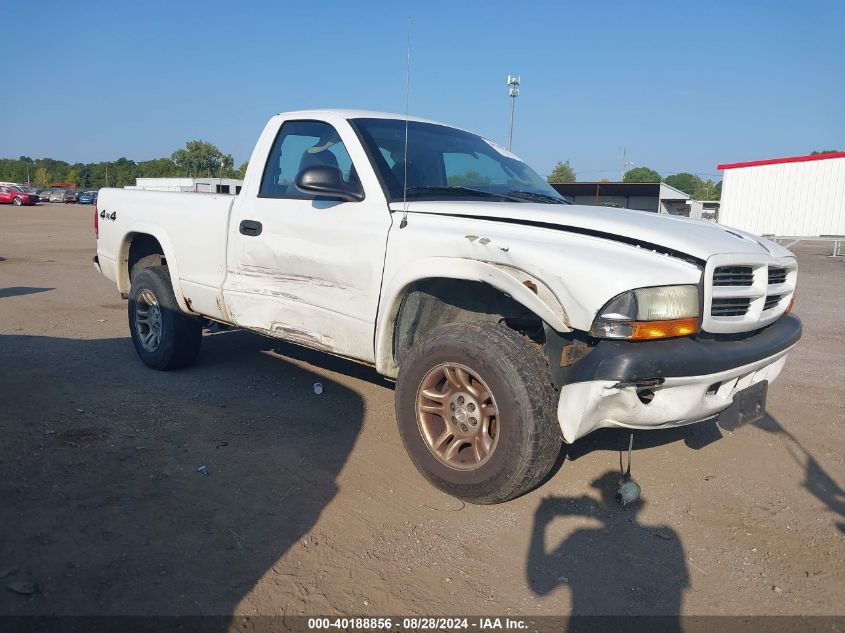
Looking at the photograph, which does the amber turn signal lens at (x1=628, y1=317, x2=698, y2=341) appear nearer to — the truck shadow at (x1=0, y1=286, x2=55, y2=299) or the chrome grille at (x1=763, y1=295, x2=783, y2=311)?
the chrome grille at (x1=763, y1=295, x2=783, y2=311)

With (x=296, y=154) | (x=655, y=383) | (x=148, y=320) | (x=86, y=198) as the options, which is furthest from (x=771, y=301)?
(x=86, y=198)

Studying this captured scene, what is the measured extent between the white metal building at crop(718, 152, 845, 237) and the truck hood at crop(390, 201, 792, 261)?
1011 inches

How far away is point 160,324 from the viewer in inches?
221

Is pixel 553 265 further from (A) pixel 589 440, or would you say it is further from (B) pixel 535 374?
(A) pixel 589 440

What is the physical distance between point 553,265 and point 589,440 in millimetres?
1836

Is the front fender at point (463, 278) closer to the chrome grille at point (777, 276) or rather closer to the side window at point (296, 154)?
the side window at point (296, 154)

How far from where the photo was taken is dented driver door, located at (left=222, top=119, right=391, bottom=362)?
3.97 m

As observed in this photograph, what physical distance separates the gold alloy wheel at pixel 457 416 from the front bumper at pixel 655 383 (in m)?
0.42

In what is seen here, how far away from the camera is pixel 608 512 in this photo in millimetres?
3518

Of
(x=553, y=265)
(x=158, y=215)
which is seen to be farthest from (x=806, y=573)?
(x=158, y=215)

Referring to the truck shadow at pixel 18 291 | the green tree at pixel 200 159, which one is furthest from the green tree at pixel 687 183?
the truck shadow at pixel 18 291

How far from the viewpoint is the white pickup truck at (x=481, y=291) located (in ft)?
10.0

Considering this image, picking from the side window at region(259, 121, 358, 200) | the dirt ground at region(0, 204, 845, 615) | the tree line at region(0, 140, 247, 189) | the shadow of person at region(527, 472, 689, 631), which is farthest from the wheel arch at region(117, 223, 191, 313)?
the tree line at region(0, 140, 247, 189)

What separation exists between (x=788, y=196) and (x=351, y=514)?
2787 centimetres
